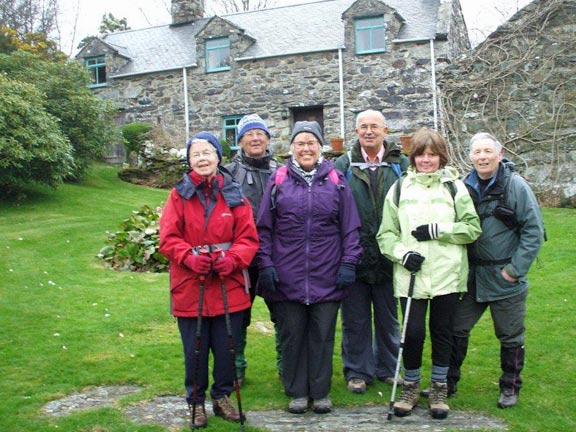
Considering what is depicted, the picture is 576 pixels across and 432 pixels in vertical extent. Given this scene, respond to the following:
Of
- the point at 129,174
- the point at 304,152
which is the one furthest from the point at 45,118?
the point at 304,152

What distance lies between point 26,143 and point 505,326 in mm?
10929

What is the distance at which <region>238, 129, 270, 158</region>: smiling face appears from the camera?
190 inches

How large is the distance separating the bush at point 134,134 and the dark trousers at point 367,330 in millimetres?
15853

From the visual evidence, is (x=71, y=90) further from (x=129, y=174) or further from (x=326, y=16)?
(x=326, y=16)

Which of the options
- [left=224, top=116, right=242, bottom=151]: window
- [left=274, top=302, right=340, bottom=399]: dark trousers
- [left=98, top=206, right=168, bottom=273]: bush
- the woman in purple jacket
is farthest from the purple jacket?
[left=224, top=116, right=242, bottom=151]: window

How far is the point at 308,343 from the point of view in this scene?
14.8 ft

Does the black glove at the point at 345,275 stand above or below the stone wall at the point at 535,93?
below

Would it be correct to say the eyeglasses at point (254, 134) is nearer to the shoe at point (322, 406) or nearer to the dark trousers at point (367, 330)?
the dark trousers at point (367, 330)

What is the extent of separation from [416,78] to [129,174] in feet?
27.7

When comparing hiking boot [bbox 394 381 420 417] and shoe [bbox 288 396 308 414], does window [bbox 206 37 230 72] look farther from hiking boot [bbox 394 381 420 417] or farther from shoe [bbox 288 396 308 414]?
hiking boot [bbox 394 381 420 417]

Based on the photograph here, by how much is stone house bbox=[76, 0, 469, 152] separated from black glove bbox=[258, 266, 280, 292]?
14138 mm

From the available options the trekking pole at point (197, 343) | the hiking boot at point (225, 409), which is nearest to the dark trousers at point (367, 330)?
the hiking boot at point (225, 409)

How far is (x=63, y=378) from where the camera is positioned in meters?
5.14

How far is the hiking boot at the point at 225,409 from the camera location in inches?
167
